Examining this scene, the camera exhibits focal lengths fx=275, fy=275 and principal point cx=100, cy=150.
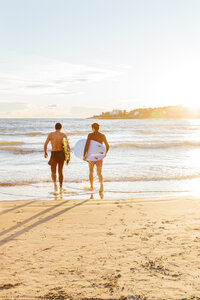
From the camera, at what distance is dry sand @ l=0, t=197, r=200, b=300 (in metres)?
2.95

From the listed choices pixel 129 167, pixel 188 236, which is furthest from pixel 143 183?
pixel 188 236

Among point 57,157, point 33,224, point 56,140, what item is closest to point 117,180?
point 57,157

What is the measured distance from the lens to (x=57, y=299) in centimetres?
278

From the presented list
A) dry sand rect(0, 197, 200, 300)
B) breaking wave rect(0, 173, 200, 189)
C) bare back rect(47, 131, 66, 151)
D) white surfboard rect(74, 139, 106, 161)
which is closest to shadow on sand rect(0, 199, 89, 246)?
dry sand rect(0, 197, 200, 300)

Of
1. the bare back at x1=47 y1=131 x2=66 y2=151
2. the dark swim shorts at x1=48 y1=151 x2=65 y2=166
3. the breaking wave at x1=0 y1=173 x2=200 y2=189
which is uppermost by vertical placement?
the bare back at x1=47 y1=131 x2=66 y2=151

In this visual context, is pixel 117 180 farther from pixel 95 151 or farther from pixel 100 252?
pixel 100 252

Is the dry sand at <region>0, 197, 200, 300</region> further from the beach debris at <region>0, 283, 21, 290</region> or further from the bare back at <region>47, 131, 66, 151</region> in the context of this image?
the bare back at <region>47, 131, 66, 151</region>

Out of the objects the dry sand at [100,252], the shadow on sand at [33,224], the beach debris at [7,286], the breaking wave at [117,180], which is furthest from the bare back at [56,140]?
the beach debris at [7,286]

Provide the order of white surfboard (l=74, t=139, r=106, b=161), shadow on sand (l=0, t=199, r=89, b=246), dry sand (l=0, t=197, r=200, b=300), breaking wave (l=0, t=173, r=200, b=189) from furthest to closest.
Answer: breaking wave (l=0, t=173, r=200, b=189) < white surfboard (l=74, t=139, r=106, b=161) < shadow on sand (l=0, t=199, r=89, b=246) < dry sand (l=0, t=197, r=200, b=300)

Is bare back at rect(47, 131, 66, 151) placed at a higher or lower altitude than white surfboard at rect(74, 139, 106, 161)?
higher

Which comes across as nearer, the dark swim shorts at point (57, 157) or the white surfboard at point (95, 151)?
the white surfboard at point (95, 151)

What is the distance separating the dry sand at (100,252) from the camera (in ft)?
9.69

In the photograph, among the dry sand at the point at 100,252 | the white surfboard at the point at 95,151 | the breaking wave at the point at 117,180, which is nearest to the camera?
the dry sand at the point at 100,252

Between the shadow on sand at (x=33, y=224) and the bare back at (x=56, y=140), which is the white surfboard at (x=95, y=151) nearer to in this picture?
the bare back at (x=56, y=140)
